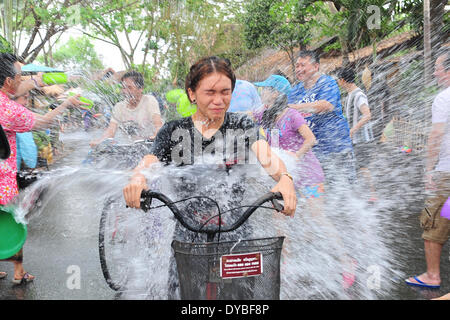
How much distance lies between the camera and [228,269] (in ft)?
5.90

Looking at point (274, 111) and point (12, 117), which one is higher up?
point (274, 111)

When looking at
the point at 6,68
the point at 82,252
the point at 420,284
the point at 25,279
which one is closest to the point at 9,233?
the point at 25,279

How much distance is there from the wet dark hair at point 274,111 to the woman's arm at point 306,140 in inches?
12.8

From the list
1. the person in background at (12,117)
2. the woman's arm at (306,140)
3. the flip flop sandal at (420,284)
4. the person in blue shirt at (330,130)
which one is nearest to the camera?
the person in background at (12,117)

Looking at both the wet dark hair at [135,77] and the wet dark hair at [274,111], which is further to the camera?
the wet dark hair at [135,77]

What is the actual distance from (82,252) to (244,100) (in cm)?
263

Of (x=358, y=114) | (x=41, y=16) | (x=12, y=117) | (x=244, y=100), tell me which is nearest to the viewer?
(x=12, y=117)

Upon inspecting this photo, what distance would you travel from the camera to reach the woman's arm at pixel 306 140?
3.90 m

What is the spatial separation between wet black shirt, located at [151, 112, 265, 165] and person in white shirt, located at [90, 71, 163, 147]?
7.90ft

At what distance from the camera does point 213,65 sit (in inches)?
93.4

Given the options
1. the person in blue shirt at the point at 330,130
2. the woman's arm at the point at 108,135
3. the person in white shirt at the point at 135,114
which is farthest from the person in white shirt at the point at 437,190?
the woman's arm at the point at 108,135

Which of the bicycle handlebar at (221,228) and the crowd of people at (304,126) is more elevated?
the crowd of people at (304,126)

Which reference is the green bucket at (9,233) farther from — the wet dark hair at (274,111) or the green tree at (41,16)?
the green tree at (41,16)

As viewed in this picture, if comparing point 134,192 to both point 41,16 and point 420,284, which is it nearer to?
point 420,284
